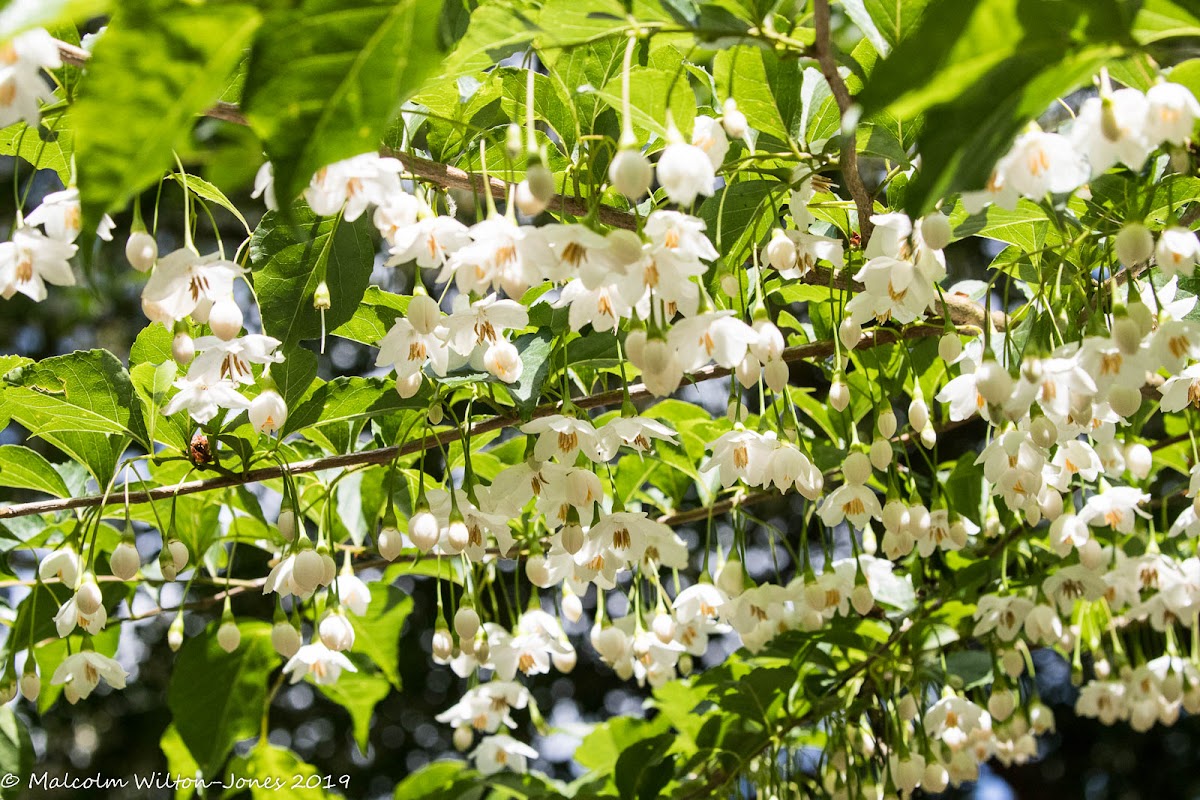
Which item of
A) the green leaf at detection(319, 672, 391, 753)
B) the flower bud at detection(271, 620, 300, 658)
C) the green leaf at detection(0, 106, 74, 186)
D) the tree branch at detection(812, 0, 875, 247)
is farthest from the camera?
the green leaf at detection(319, 672, 391, 753)

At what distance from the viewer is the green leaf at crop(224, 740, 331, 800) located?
239 centimetres

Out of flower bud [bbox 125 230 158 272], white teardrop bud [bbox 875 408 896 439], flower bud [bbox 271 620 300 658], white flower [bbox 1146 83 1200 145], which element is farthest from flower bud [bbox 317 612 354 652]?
white flower [bbox 1146 83 1200 145]

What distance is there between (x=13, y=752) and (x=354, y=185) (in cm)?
161

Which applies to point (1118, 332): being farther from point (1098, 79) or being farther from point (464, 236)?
point (464, 236)

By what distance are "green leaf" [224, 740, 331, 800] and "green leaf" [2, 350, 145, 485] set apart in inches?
41.0

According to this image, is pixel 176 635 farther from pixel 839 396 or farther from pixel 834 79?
pixel 834 79

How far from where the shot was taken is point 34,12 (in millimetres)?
652

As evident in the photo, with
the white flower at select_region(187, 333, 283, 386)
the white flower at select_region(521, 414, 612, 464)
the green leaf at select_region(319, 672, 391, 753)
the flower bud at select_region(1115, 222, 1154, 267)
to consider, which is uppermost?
the flower bud at select_region(1115, 222, 1154, 267)

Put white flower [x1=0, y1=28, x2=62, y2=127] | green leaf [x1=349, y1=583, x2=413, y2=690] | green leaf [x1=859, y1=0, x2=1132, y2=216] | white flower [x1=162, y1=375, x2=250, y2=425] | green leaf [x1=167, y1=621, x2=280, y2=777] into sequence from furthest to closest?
green leaf [x1=349, y1=583, x2=413, y2=690]
green leaf [x1=167, y1=621, x2=280, y2=777]
white flower [x1=162, y1=375, x2=250, y2=425]
white flower [x1=0, y1=28, x2=62, y2=127]
green leaf [x1=859, y1=0, x2=1132, y2=216]

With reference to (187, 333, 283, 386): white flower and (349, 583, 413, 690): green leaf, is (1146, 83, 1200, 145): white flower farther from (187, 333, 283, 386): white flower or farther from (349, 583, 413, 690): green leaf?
(349, 583, 413, 690): green leaf

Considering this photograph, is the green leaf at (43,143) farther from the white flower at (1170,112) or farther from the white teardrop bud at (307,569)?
the white flower at (1170,112)

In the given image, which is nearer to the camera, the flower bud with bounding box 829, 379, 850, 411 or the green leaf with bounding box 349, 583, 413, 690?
the flower bud with bounding box 829, 379, 850, 411

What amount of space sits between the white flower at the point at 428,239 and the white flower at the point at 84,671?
1054mm

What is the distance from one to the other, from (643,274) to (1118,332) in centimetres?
60
